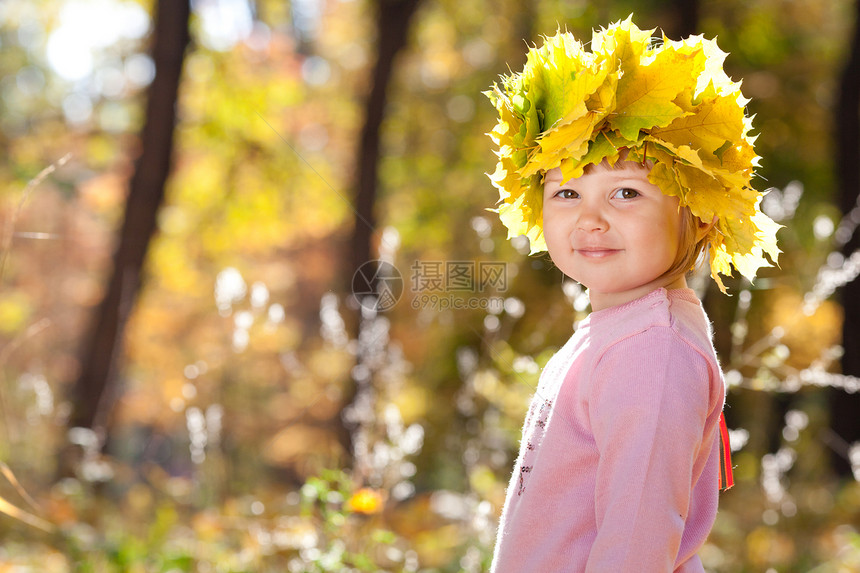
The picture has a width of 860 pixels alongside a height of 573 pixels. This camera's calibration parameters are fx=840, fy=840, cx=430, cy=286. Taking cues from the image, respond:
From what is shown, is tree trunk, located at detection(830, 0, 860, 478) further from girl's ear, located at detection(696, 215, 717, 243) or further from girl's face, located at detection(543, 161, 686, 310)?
girl's face, located at detection(543, 161, 686, 310)

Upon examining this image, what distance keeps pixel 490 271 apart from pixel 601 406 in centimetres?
155

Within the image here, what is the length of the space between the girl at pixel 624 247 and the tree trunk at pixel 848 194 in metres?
4.89

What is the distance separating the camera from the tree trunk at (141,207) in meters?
5.19

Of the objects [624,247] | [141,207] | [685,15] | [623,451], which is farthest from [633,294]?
[685,15]

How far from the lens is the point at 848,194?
6129 millimetres

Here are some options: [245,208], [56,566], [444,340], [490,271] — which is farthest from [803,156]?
[56,566]

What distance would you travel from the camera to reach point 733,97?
50.8 inches

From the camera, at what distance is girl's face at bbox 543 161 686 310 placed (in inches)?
49.5

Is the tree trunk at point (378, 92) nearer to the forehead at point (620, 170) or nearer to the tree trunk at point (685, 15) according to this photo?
the tree trunk at point (685, 15)

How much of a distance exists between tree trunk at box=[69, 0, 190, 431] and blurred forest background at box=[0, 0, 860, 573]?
2 cm

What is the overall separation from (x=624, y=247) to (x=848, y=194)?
5629 mm

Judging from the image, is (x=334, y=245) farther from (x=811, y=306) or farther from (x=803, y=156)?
(x=811, y=306)
